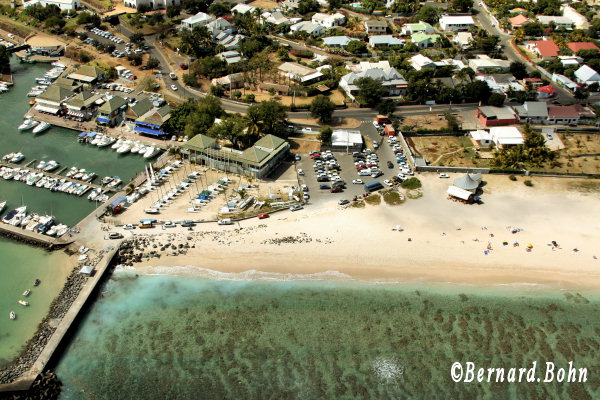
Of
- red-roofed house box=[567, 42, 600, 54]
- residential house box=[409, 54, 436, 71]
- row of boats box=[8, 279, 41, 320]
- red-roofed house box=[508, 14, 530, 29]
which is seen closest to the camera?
row of boats box=[8, 279, 41, 320]

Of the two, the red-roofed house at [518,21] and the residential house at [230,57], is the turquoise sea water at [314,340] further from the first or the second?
the red-roofed house at [518,21]

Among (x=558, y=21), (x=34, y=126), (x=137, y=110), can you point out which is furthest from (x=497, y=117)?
(x=34, y=126)

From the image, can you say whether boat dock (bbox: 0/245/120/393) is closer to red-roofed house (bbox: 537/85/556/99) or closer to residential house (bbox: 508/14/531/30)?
red-roofed house (bbox: 537/85/556/99)

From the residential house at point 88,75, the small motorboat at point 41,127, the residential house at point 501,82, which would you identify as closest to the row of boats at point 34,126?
the small motorboat at point 41,127

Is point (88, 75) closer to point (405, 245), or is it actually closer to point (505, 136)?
point (405, 245)

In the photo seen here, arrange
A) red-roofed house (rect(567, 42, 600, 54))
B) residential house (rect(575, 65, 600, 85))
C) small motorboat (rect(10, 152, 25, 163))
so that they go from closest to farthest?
small motorboat (rect(10, 152, 25, 163)) → residential house (rect(575, 65, 600, 85)) → red-roofed house (rect(567, 42, 600, 54))

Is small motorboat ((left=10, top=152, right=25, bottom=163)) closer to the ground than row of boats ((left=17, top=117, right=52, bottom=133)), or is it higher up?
higher up

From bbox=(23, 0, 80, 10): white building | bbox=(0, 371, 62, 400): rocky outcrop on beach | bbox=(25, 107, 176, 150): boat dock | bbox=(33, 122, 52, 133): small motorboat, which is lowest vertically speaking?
bbox=(25, 107, 176, 150): boat dock

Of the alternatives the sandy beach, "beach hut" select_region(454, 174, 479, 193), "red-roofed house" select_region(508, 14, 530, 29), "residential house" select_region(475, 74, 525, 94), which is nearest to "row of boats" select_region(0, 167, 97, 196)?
the sandy beach
